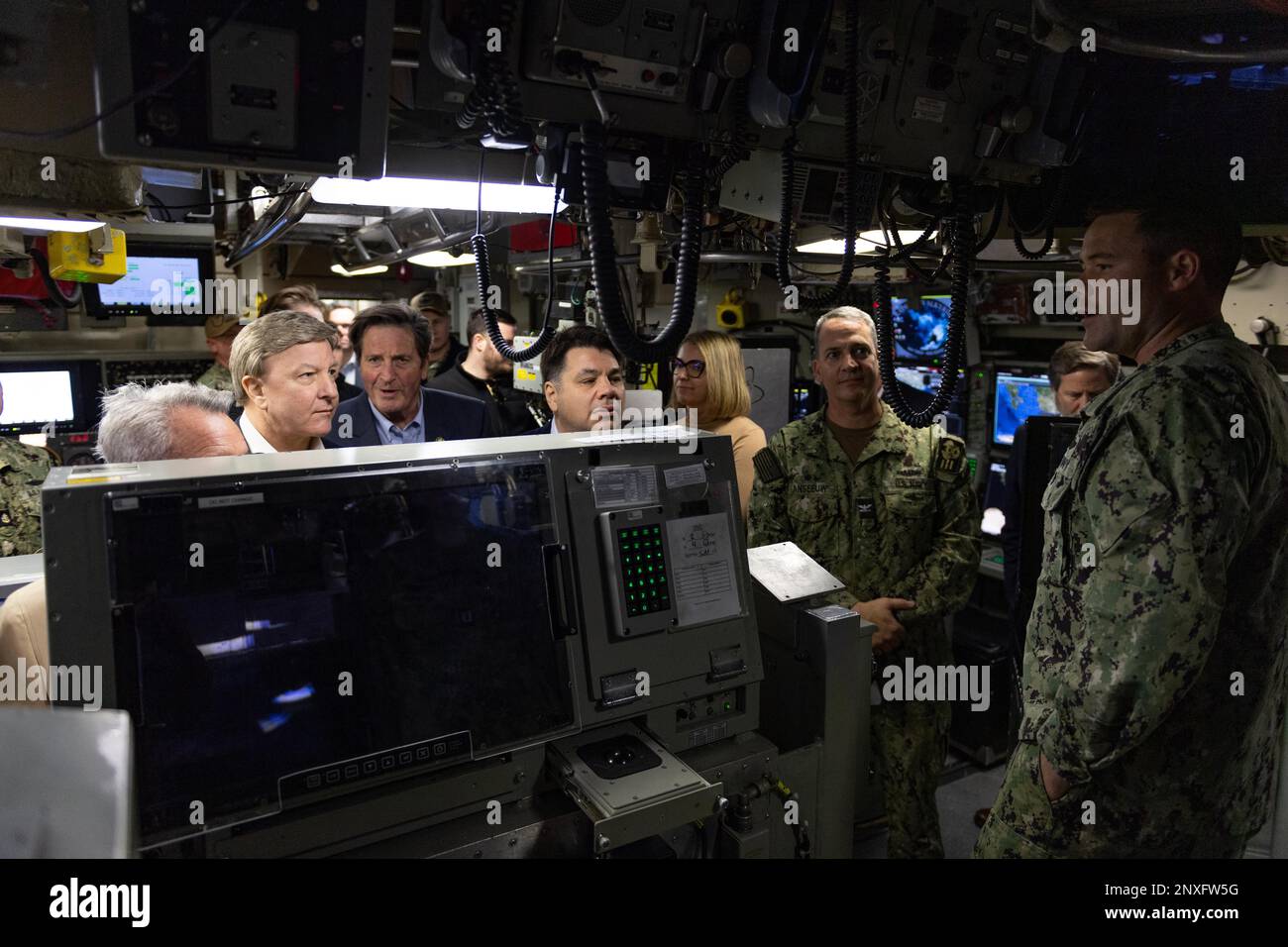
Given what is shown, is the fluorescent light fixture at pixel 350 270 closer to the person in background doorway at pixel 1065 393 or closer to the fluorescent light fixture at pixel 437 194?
the fluorescent light fixture at pixel 437 194

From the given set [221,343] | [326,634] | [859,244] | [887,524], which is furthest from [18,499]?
[859,244]

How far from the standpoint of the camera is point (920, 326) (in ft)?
16.3

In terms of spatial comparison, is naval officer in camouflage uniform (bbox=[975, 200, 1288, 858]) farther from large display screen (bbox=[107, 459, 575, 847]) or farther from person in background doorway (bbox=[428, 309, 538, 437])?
person in background doorway (bbox=[428, 309, 538, 437])

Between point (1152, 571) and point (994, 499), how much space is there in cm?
343

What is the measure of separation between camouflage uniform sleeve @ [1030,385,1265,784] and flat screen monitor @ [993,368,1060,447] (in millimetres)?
3080

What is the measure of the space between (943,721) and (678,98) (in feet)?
6.97

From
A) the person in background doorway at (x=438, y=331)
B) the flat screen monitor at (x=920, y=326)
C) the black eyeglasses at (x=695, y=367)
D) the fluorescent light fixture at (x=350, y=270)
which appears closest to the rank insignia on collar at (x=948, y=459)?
the black eyeglasses at (x=695, y=367)

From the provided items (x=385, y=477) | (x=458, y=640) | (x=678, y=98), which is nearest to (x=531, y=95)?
(x=678, y=98)

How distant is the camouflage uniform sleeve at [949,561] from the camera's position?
104 inches

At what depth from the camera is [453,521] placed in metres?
1.42

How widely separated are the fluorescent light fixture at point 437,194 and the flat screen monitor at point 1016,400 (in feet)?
10.3

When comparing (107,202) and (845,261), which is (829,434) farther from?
(107,202)

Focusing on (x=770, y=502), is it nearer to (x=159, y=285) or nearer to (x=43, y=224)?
(x=43, y=224)
